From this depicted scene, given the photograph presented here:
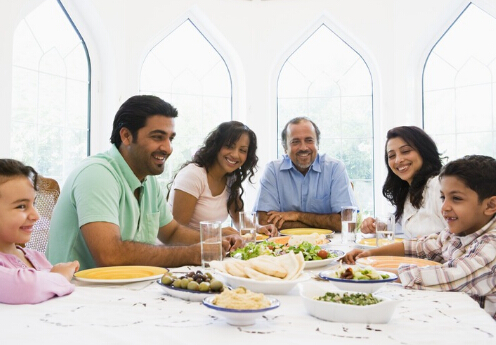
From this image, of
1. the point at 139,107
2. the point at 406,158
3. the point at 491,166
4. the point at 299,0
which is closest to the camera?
the point at 491,166

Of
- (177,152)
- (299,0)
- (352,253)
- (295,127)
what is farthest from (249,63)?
(352,253)

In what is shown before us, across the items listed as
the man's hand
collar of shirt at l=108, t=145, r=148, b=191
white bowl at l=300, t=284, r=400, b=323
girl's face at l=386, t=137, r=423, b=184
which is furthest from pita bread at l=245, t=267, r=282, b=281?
the man's hand

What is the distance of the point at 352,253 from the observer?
1803mm

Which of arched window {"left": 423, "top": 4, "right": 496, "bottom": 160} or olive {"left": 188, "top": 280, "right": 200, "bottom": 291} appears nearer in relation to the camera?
olive {"left": 188, "top": 280, "right": 200, "bottom": 291}

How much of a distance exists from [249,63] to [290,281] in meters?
4.25

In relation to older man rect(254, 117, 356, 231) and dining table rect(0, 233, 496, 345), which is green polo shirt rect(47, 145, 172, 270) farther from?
older man rect(254, 117, 356, 231)

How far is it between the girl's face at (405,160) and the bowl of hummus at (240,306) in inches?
75.5

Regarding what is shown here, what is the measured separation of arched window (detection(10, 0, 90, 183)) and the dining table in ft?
9.02

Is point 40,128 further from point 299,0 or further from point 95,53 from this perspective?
point 299,0

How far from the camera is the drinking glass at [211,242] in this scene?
5.25ft

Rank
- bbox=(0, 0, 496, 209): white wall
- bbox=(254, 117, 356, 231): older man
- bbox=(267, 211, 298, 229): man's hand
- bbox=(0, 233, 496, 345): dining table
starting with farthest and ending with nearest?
bbox=(0, 0, 496, 209): white wall < bbox=(254, 117, 356, 231): older man < bbox=(267, 211, 298, 229): man's hand < bbox=(0, 233, 496, 345): dining table

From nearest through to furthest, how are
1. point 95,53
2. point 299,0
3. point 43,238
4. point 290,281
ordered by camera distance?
point 290,281
point 43,238
point 95,53
point 299,0

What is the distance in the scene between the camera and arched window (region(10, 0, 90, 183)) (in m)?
3.68

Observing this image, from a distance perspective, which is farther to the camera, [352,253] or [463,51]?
[463,51]
